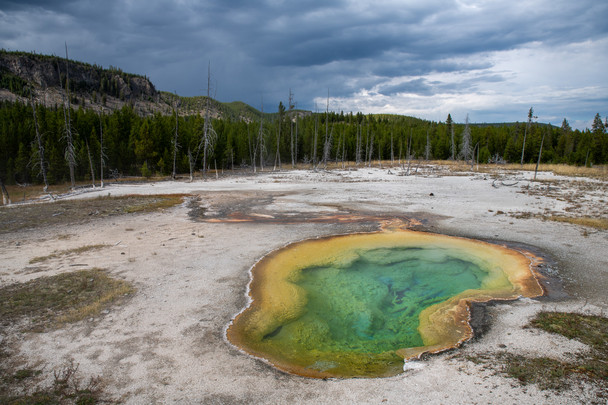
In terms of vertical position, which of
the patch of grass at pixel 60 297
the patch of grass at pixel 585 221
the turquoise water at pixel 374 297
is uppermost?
the patch of grass at pixel 585 221

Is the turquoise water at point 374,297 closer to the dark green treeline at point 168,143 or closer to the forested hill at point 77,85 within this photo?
the dark green treeline at point 168,143

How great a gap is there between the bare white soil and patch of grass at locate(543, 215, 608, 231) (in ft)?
2.51

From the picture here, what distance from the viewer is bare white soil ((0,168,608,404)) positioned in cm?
497

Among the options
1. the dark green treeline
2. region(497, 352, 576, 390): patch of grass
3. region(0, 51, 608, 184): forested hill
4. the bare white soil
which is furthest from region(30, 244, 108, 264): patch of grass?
the dark green treeline

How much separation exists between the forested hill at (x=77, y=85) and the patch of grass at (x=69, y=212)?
72761 mm

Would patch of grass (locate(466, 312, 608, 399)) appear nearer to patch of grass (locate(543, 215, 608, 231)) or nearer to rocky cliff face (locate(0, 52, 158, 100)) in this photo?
patch of grass (locate(543, 215, 608, 231))

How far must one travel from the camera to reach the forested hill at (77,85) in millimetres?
103438

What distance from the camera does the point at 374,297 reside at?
969 centimetres

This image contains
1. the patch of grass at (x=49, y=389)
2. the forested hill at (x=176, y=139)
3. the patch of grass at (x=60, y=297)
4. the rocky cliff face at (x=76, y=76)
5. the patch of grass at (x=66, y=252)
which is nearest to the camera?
the patch of grass at (x=49, y=389)

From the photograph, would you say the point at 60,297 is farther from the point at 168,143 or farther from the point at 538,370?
the point at 168,143

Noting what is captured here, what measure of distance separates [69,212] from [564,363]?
2314 centimetres

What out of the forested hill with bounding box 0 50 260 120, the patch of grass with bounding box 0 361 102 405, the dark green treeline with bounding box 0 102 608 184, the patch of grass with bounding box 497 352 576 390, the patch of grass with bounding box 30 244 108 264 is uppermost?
the forested hill with bounding box 0 50 260 120

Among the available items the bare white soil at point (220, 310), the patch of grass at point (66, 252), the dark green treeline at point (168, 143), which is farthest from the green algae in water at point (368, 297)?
the dark green treeline at point (168, 143)

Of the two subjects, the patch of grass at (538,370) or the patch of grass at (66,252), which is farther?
the patch of grass at (66,252)
